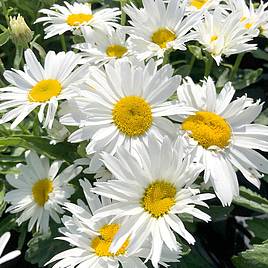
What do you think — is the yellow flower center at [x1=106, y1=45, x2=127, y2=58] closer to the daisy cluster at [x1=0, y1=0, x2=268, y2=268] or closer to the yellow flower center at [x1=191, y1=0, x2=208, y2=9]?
the daisy cluster at [x1=0, y1=0, x2=268, y2=268]

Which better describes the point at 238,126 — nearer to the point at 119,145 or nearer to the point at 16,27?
the point at 119,145

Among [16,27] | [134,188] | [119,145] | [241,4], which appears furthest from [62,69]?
[241,4]

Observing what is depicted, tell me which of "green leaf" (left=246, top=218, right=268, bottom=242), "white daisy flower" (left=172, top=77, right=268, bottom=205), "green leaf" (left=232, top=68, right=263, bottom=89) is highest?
"green leaf" (left=232, top=68, right=263, bottom=89)

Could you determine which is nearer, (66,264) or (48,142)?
(66,264)

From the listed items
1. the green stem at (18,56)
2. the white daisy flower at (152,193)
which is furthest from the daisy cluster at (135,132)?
the green stem at (18,56)

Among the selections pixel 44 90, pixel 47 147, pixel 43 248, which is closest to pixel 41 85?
pixel 44 90

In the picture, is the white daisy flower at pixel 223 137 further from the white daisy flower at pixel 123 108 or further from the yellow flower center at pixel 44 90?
the yellow flower center at pixel 44 90

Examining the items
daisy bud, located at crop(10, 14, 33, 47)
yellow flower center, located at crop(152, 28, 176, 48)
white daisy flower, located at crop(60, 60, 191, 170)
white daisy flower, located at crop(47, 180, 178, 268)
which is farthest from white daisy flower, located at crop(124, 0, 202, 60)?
white daisy flower, located at crop(47, 180, 178, 268)
